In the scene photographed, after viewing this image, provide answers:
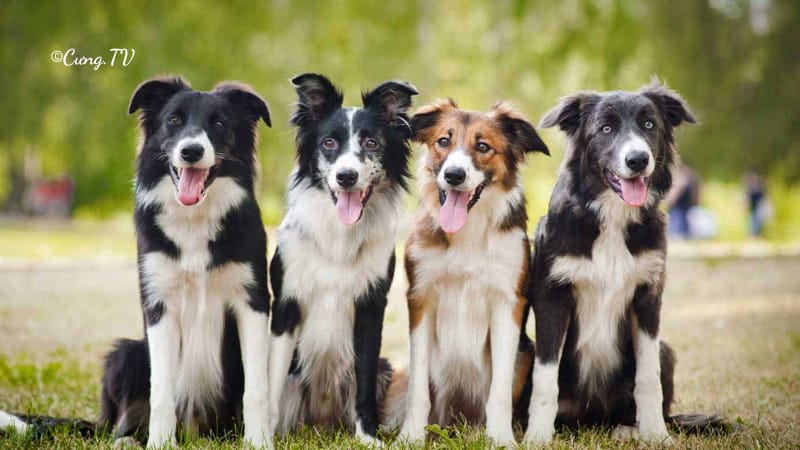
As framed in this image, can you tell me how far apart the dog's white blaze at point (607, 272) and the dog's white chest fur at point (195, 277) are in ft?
5.54

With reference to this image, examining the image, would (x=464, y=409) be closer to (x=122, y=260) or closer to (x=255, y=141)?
(x=255, y=141)

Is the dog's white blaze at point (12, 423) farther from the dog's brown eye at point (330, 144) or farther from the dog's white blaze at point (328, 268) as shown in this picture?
the dog's brown eye at point (330, 144)

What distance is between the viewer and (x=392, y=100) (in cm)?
439

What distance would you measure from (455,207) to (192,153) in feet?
4.44

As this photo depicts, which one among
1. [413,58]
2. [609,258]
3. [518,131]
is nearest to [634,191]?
[609,258]

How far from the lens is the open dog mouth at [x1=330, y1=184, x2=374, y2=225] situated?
4.13 meters

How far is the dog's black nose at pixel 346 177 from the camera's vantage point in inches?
160

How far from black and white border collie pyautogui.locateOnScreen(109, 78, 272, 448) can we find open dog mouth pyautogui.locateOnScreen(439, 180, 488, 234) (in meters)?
0.96

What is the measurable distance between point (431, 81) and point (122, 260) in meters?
8.17

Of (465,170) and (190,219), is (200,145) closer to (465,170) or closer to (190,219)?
(190,219)

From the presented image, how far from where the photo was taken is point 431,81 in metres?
18.3

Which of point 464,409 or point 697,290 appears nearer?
point 464,409

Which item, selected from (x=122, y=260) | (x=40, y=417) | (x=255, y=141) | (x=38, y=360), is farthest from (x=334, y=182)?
(x=122, y=260)

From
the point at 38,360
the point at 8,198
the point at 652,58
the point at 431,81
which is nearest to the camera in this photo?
the point at 38,360
